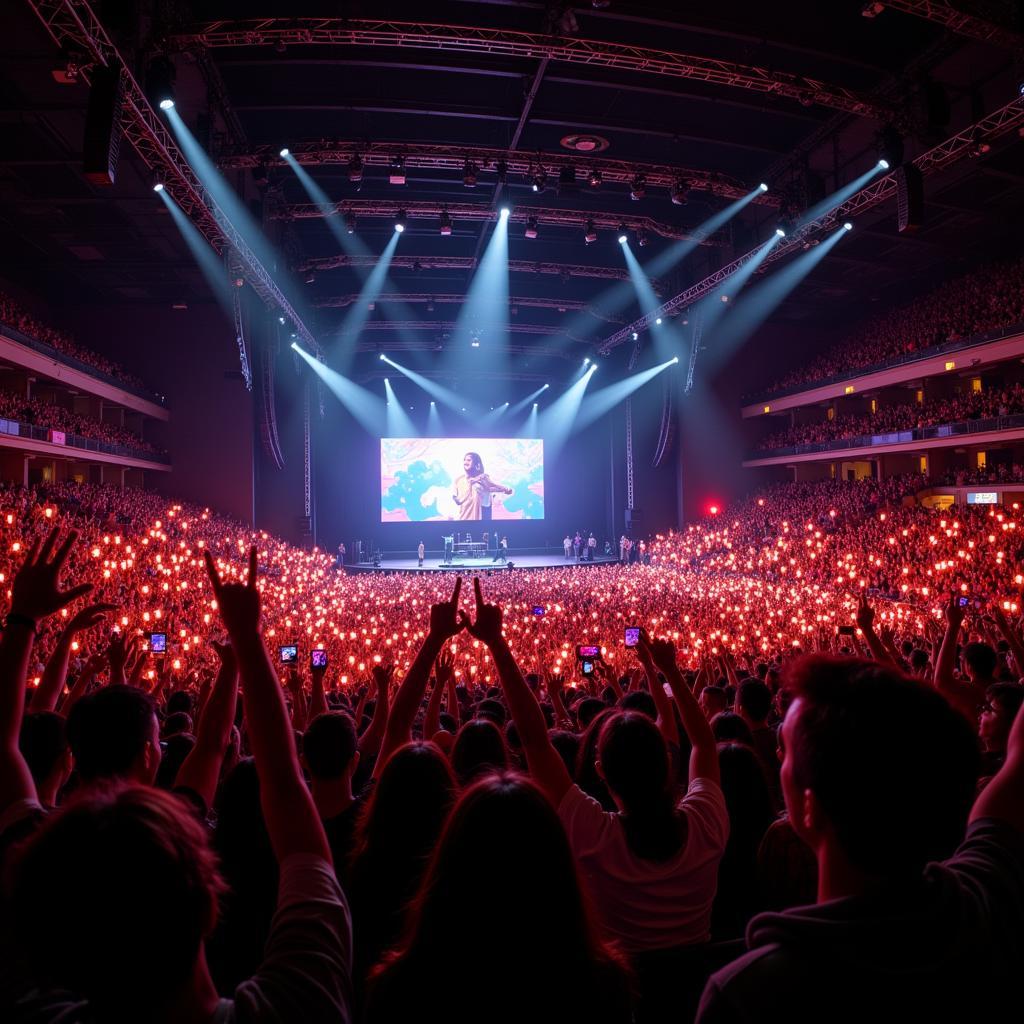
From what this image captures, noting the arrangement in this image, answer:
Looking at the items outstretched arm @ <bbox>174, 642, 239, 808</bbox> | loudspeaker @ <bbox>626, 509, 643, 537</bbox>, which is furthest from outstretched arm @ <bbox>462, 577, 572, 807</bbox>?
loudspeaker @ <bbox>626, 509, 643, 537</bbox>

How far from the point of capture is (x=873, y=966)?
3.75 feet

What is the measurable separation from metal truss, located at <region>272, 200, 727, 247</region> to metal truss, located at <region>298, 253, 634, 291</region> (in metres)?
2.88

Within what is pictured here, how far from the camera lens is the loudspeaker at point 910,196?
43.4 feet

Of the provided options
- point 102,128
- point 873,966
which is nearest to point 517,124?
point 102,128

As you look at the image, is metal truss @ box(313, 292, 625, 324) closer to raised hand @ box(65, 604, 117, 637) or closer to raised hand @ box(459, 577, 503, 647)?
raised hand @ box(65, 604, 117, 637)

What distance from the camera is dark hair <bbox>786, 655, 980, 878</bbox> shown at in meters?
1.29

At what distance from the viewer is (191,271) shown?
26.1m

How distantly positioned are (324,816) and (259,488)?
29.3 metres

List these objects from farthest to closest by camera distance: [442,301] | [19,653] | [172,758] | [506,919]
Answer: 1. [442,301]
2. [172,758]
3. [19,653]
4. [506,919]

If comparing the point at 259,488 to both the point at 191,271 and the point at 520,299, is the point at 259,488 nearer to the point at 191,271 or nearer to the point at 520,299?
the point at 191,271

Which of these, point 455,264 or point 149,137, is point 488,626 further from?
point 455,264

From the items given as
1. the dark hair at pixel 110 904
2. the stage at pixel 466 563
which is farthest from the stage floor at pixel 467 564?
the dark hair at pixel 110 904

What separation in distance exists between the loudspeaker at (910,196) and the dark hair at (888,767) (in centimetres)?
1482

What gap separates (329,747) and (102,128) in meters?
9.95
